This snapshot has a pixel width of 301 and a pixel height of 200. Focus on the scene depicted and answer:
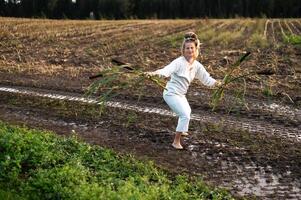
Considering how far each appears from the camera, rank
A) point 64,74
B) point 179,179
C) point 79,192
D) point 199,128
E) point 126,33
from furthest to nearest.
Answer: point 126,33 → point 64,74 → point 199,128 → point 179,179 → point 79,192

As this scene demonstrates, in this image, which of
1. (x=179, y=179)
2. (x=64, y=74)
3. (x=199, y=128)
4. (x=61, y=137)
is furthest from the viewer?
(x=64, y=74)

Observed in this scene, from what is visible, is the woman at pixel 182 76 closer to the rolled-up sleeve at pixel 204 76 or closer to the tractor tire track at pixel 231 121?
the rolled-up sleeve at pixel 204 76

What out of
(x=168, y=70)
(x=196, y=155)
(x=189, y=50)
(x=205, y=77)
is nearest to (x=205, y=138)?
(x=196, y=155)

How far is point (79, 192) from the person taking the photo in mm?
6023

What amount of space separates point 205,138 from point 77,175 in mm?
2539

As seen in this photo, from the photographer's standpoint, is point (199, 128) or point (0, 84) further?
point (0, 84)

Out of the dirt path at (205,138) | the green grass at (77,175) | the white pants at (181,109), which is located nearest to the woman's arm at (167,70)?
the white pants at (181,109)

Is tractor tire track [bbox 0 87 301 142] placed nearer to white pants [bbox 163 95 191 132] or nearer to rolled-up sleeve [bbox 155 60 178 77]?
white pants [bbox 163 95 191 132]

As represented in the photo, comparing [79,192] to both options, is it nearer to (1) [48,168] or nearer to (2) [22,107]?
(1) [48,168]

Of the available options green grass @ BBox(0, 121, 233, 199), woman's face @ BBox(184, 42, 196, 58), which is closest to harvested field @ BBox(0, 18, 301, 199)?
green grass @ BBox(0, 121, 233, 199)

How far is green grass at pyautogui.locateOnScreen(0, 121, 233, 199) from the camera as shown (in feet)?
20.2

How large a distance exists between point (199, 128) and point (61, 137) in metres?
2.18

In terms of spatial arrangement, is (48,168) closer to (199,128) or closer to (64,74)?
(199,128)

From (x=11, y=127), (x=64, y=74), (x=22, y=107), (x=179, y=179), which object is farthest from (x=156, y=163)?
(x=64, y=74)
